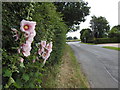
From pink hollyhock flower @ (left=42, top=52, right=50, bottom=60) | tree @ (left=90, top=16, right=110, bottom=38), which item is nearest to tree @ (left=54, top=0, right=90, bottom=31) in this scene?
pink hollyhock flower @ (left=42, top=52, right=50, bottom=60)

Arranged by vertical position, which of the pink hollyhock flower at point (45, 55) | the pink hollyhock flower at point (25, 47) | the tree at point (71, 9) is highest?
the tree at point (71, 9)

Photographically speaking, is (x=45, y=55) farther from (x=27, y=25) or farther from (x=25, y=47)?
(x=27, y=25)

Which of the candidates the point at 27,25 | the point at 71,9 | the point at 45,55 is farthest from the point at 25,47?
the point at 71,9

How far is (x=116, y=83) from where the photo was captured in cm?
317

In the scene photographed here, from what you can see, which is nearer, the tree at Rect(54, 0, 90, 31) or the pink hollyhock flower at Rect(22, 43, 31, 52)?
the pink hollyhock flower at Rect(22, 43, 31, 52)

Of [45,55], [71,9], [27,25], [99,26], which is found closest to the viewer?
[27,25]

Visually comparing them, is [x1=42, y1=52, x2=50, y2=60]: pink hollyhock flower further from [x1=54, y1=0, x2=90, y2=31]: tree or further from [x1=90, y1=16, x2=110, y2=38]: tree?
[x1=90, y1=16, x2=110, y2=38]: tree

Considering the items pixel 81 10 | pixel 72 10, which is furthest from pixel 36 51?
pixel 81 10

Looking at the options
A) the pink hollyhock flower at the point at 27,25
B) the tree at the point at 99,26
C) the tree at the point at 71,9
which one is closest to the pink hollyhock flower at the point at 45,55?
the pink hollyhock flower at the point at 27,25

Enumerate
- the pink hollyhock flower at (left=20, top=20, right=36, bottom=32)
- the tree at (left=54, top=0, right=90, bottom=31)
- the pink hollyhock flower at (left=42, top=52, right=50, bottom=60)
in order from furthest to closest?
the tree at (left=54, top=0, right=90, bottom=31), the pink hollyhock flower at (left=42, top=52, right=50, bottom=60), the pink hollyhock flower at (left=20, top=20, right=36, bottom=32)

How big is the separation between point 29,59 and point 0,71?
0.41 metres

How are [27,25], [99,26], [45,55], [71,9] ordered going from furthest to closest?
[99,26], [71,9], [45,55], [27,25]

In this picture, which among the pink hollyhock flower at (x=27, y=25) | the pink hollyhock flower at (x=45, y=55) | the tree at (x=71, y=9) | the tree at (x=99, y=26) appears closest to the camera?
the pink hollyhock flower at (x=27, y=25)

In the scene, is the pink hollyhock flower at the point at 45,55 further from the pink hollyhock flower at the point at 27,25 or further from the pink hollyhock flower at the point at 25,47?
the pink hollyhock flower at the point at 27,25
